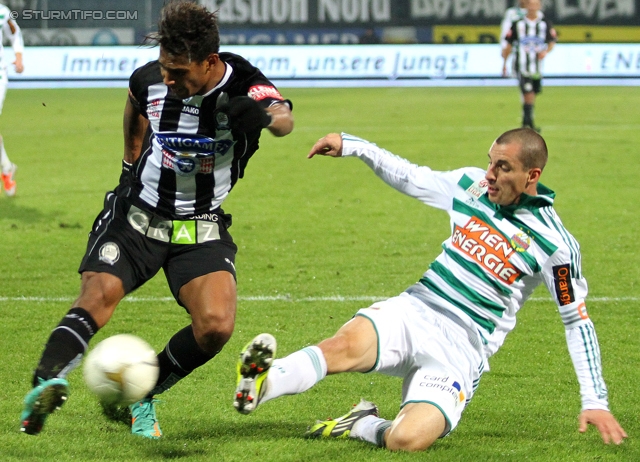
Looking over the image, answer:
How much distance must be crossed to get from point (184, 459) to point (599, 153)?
11432 millimetres

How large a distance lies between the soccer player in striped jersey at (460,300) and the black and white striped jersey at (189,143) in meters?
0.47

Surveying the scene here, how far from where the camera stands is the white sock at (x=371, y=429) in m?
4.31

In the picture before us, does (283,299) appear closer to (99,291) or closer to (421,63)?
(99,291)

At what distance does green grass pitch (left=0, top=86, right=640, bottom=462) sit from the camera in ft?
14.5

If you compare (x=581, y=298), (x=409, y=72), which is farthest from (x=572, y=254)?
(x=409, y=72)

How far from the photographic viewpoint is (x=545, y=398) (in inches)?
201

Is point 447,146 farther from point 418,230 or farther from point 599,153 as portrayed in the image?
point 418,230

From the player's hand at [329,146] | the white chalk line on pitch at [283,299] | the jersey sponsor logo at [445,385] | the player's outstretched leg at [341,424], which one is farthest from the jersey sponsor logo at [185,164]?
the white chalk line on pitch at [283,299]

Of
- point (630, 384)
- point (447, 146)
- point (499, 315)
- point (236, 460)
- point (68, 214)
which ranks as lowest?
point (447, 146)

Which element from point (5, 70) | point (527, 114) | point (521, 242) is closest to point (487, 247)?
point (521, 242)

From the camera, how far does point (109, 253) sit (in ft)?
14.3

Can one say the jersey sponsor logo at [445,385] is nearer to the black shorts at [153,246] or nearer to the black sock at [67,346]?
the black shorts at [153,246]

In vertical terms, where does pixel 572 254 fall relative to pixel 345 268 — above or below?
above

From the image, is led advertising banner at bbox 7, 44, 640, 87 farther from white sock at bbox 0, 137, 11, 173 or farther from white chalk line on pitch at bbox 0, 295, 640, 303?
white chalk line on pitch at bbox 0, 295, 640, 303
